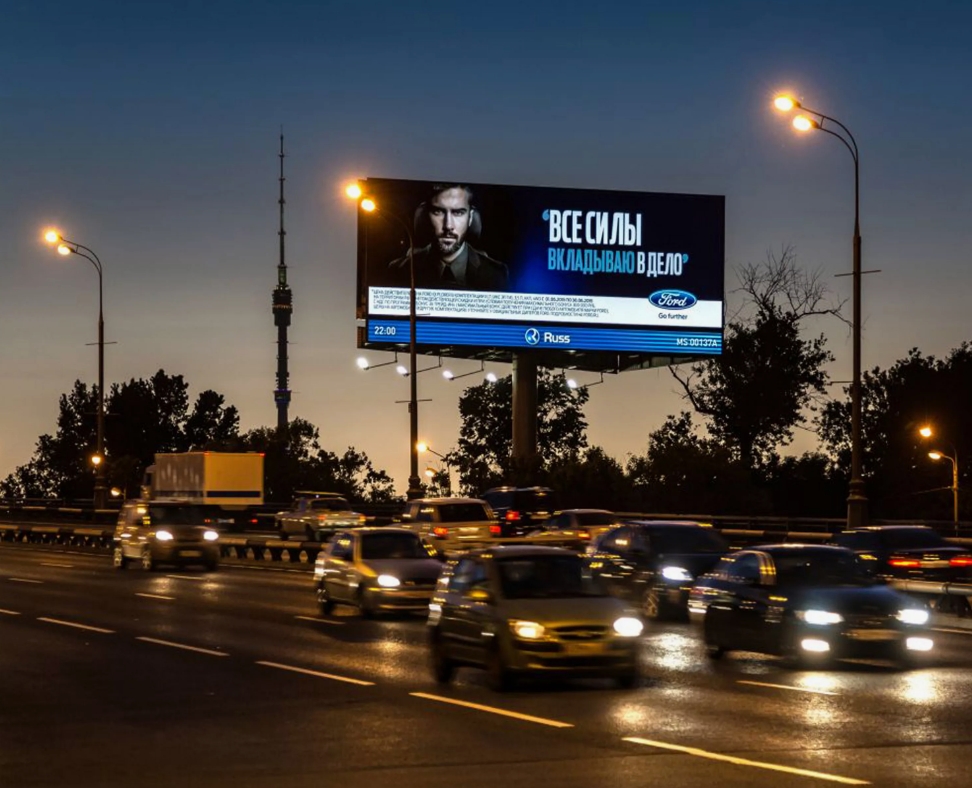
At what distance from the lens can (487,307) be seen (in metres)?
64.7

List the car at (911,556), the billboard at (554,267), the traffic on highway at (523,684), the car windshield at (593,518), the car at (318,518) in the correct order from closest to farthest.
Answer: the traffic on highway at (523,684) < the car at (911,556) < the car windshield at (593,518) < the car at (318,518) < the billboard at (554,267)

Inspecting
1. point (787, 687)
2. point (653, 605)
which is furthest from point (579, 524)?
point (787, 687)

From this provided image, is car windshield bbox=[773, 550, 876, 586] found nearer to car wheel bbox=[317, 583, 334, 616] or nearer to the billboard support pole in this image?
car wheel bbox=[317, 583, 334, 616]

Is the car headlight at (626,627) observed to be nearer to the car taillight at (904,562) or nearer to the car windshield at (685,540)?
the car windshield at (685,540)

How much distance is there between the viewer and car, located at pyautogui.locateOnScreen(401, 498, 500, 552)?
41.8m

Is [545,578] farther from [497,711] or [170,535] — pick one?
[170,535]

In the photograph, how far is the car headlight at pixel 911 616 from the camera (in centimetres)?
1983

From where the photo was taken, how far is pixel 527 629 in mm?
17578

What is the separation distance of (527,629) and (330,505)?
45504 mm

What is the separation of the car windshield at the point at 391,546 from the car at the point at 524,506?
1823cm

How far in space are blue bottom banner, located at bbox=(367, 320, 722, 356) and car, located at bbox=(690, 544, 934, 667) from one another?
4271cm

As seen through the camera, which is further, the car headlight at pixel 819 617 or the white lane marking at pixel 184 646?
the white lane marking at pixel 184 646

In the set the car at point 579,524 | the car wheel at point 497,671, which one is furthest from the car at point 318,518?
the car wheel at point 497,671

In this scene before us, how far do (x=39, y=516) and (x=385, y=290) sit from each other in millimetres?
30398
